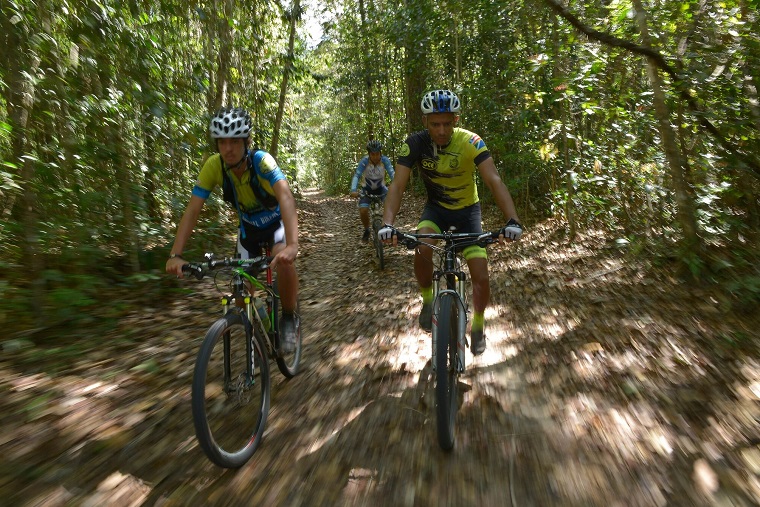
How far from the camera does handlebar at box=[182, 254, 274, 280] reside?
2.87 m

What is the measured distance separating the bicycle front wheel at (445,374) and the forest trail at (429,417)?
0.20 meters

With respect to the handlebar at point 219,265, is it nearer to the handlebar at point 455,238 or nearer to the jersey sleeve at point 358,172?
the handlebar at point 455,238

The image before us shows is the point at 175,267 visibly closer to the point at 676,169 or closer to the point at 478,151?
the point at 478,151

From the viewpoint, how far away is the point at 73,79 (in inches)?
207

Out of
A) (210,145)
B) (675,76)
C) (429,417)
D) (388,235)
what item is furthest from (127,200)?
(675,76)

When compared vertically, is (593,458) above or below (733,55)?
below

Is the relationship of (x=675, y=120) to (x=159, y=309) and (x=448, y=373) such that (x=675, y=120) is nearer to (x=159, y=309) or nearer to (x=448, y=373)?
(x=448, y=373)

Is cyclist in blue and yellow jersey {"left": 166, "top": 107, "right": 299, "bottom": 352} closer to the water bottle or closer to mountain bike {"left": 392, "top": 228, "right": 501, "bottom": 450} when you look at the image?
the water bottle

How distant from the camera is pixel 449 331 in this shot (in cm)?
298

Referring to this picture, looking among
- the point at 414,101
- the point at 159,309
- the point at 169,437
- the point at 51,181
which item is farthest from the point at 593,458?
the point at 414,101

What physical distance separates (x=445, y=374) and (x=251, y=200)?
7.35 feet

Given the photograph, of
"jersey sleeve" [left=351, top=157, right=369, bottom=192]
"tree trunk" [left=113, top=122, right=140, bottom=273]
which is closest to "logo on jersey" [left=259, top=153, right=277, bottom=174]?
"tree trunk" [left=113, top=122, right=140, bottom=273]

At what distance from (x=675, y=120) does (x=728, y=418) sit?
4.17 meters

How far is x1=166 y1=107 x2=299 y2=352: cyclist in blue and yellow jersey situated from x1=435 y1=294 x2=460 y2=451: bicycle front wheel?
1.14 metres
